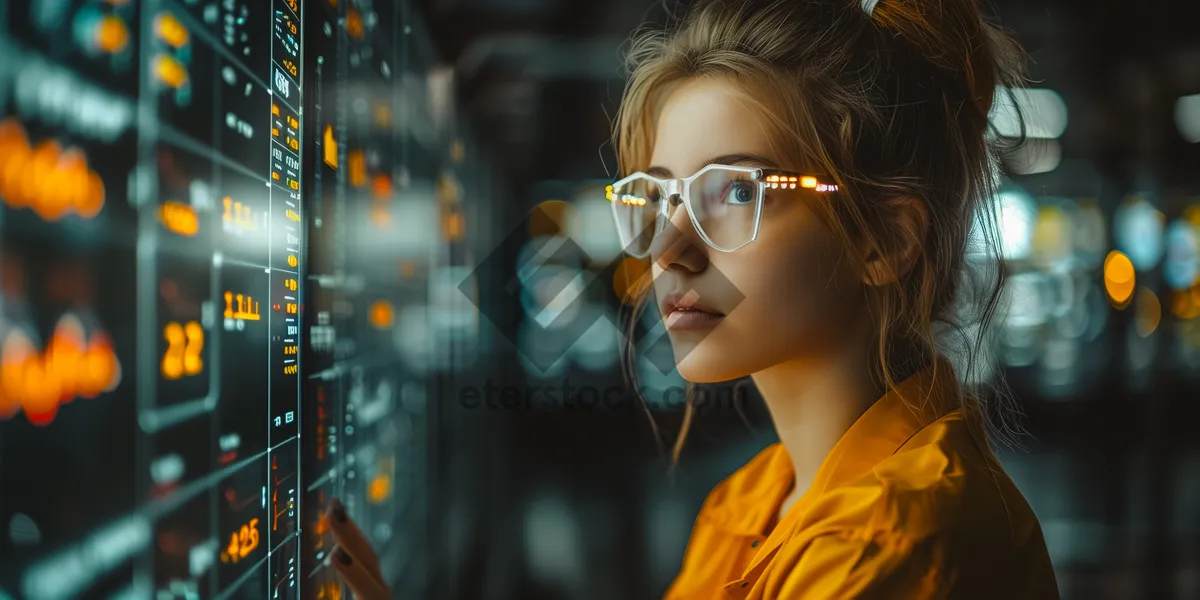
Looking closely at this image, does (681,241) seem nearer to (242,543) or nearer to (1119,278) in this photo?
(242,543)

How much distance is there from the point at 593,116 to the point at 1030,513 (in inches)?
53.3

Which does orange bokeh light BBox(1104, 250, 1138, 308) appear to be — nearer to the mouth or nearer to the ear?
the ear

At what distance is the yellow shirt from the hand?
42 centimetres

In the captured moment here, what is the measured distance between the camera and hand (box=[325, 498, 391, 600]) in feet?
2.72

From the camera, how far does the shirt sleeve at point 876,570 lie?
25.8 inches

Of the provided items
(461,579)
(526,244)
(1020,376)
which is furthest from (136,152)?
(1020,376)

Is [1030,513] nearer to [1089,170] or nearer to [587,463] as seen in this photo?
[587,463]

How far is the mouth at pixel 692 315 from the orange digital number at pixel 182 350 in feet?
1.78

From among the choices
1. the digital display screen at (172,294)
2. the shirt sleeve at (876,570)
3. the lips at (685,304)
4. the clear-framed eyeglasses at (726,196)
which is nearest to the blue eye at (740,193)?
the clear-framed eyeglasses at (726,196)

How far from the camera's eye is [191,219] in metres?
0.53

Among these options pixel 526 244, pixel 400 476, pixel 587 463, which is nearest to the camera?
pixel 400 476

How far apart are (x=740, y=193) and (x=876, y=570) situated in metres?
0.44

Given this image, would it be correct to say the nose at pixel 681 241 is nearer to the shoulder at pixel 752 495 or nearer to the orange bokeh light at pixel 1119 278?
the shoulder at pixel 752 495

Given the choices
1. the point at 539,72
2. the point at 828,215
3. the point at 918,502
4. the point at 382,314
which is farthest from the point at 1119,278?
the point at 382,314
